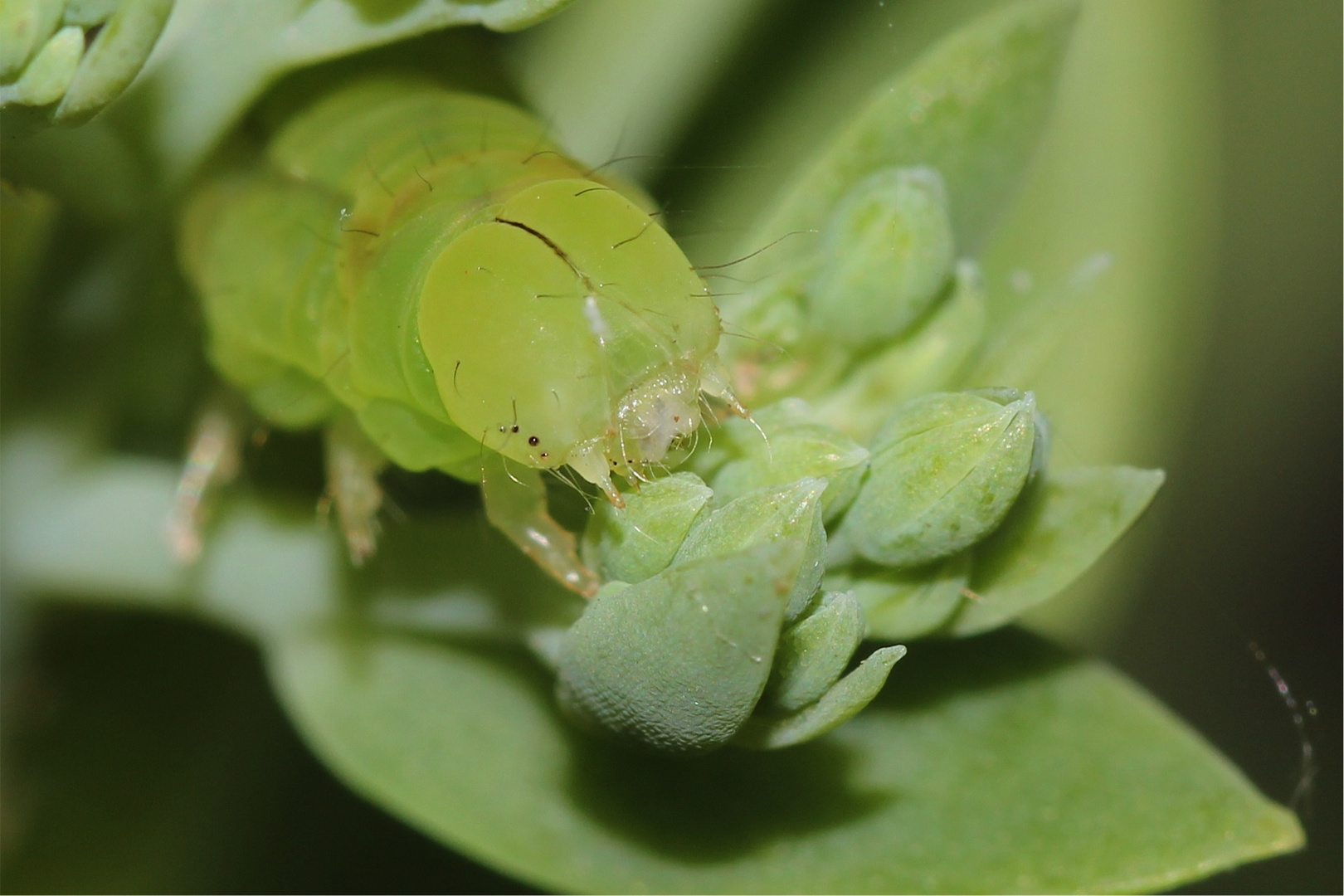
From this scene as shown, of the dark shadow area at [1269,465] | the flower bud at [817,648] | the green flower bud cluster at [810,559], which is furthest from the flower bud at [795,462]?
the dark shadow area at [1269,465]

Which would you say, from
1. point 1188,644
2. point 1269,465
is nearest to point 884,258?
point 1188,644

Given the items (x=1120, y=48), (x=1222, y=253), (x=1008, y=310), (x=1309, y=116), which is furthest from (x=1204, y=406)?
(x=1008, y=310)

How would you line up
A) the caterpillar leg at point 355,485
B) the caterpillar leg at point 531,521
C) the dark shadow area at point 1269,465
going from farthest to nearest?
the dark shadow area at point 1269,465, the caterpillar leg at point 355,485, the caterpillar leg at point 531,521

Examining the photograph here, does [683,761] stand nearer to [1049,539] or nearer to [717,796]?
[717,796]

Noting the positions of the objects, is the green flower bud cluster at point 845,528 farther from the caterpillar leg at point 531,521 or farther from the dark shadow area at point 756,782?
the dark shadow area at point 756,782

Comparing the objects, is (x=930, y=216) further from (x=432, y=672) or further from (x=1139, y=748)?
(x=432, y=672)

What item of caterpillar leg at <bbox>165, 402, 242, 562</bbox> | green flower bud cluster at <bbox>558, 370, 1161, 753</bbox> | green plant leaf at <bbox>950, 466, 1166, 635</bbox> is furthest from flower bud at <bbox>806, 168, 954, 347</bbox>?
caterpillar leg at <bbox>165, 402, 242, 562</bbox>
